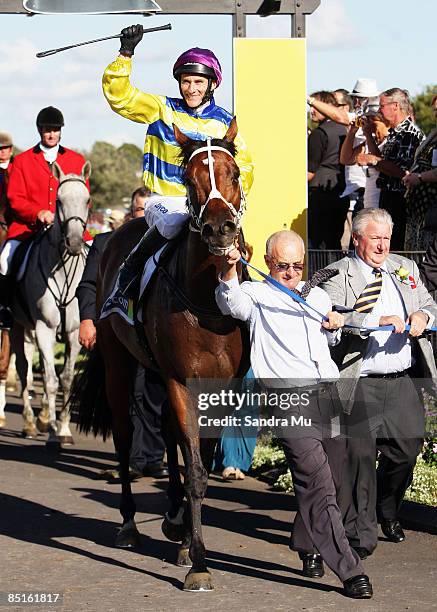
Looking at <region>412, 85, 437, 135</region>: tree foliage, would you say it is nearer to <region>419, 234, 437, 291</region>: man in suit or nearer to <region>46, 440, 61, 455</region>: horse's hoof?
<region>46, 440, 61, 455</region>: horse's hoof

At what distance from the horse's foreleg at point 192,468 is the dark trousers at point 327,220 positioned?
5.25m

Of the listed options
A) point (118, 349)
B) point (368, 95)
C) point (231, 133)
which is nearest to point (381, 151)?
point (368, 95)

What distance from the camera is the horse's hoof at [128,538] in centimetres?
804

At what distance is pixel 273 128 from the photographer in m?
11.0

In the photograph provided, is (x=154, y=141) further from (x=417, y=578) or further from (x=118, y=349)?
(x=417, y=578)

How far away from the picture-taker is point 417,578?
7.05 m

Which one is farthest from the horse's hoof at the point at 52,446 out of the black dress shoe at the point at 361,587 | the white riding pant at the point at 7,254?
the black dress shoe at the point at 361,587

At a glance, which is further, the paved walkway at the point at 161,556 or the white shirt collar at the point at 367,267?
the white shirt collar at the point at 367,267

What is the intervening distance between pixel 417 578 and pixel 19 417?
8804mm

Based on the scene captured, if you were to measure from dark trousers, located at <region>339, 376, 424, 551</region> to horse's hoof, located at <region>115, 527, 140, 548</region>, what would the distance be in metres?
1.39

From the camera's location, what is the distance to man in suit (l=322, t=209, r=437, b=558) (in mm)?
7355

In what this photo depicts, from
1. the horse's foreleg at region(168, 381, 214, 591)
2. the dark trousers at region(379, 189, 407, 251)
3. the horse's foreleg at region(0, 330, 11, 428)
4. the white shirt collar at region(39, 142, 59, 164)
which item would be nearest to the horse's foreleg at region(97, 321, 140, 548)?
the horse's foreleg at region(168, 381, 214, 591)

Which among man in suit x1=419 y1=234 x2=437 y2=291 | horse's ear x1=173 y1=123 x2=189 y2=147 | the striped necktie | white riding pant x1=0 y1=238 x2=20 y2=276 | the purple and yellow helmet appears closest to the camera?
horse's ear x1=173 y1=123 x2=189 y2=147

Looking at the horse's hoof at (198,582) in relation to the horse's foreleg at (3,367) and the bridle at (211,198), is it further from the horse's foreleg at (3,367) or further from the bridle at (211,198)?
the horse's foreleg at (3,367)
